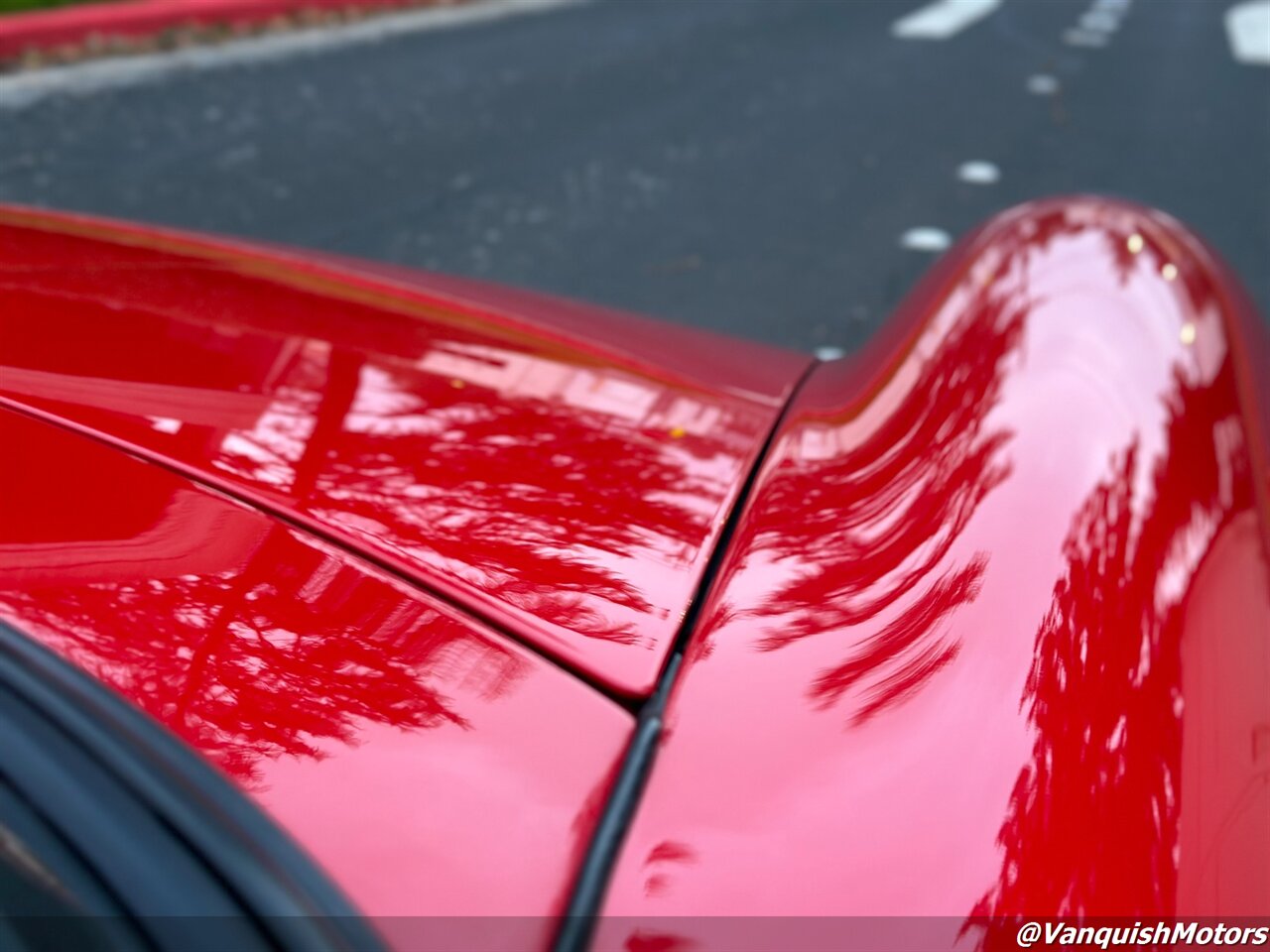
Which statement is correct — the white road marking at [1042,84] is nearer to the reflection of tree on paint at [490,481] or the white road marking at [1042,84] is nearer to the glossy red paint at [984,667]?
the glossy red paint at [984,667]

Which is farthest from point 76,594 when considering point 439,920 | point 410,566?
point 439,920

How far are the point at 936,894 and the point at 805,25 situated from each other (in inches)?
339

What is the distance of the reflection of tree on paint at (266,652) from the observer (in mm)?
719

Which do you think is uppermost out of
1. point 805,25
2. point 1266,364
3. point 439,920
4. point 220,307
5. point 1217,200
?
point 805,25

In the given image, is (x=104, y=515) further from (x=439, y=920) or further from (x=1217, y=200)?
(x=1217, y=200)

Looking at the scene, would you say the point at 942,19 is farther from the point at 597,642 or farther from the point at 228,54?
the point at 597,642

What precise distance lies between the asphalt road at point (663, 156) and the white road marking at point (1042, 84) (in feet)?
0.29

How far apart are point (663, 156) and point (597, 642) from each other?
471cm

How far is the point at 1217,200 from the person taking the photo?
16.1 ft

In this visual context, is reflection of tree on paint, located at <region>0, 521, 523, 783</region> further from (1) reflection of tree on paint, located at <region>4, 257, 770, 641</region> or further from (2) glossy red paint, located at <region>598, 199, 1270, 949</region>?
(2) glossy red paint, located at <region>598, 199, 1270, 949</region>

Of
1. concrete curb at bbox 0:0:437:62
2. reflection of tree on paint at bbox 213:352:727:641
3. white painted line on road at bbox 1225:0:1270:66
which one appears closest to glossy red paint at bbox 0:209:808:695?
reflection of tree on paint at bbox 213:352:727:641

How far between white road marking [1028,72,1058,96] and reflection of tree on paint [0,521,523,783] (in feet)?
22.5

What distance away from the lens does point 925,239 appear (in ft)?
14.5

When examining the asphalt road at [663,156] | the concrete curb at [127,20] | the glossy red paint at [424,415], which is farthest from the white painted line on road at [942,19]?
the glossy red paint at [424,415]
